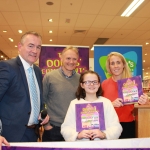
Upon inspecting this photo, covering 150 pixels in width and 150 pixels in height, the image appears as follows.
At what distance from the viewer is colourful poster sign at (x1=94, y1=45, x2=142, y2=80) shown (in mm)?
4492

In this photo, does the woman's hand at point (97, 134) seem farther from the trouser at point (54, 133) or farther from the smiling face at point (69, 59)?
the smiling face at point (69, 59)

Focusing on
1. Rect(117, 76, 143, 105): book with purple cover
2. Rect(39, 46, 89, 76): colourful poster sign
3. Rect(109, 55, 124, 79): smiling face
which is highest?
Rect(39, 46, 89, 76): colourful poster sign

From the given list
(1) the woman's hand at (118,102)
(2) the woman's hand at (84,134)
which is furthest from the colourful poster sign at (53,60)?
(2) the woman's hand at (84,134)

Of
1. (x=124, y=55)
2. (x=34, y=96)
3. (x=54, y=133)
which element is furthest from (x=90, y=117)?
(x=124, y=55)

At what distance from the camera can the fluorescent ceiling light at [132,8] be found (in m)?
6.02

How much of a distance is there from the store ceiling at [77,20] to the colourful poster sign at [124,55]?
6.66ft

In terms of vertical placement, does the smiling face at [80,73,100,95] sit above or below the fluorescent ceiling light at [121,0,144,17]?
below

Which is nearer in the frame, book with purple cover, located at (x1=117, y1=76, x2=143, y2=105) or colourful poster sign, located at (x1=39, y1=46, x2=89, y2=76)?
book with purple cover, located at (x1=117, y1=76, x2=143, y2=105)

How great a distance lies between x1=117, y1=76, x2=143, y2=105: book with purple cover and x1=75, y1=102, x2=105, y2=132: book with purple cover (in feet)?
1.97

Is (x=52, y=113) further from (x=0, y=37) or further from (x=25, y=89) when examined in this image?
(x=0, y=37)

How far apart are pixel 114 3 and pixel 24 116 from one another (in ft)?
17.4

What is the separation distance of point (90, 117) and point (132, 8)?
5.67m

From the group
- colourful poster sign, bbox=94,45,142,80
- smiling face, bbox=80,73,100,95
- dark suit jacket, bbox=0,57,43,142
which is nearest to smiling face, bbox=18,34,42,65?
dark suit jacket, bbox=0,57,43,142

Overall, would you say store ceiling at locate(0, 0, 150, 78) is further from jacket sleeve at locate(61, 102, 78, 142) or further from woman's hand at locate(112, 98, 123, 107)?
jacket sleeve at locate(61, 102, 78, 142)
